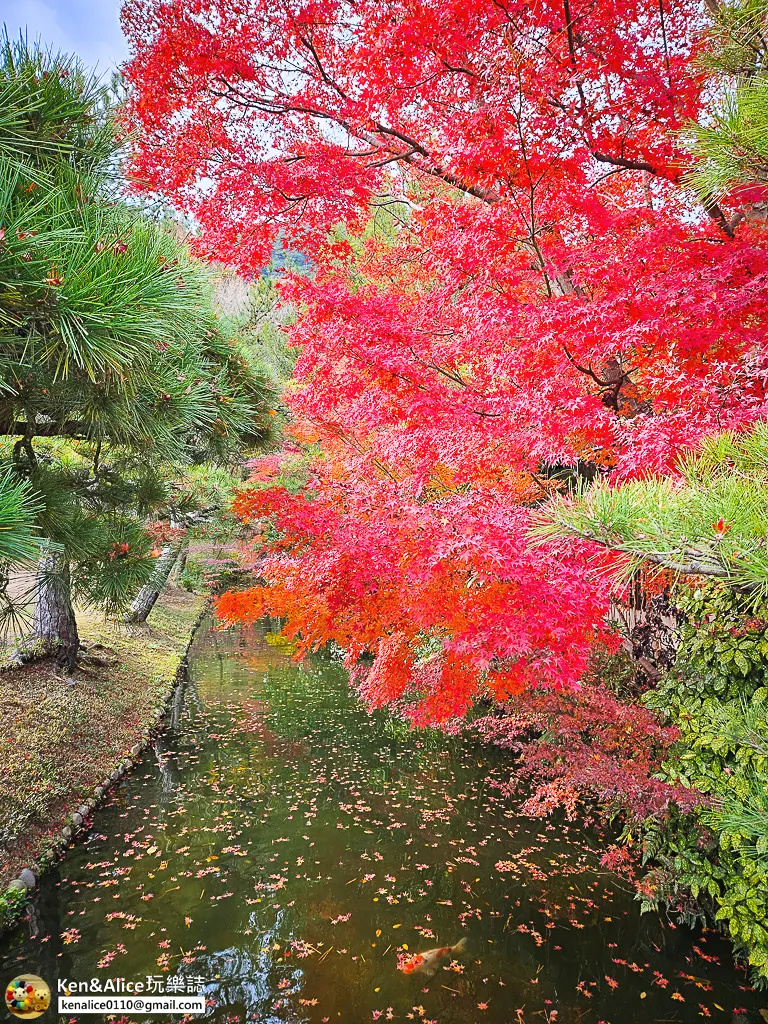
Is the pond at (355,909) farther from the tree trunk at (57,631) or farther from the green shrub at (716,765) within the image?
the tree trunk at (57,631)

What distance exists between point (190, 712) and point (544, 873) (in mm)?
5953

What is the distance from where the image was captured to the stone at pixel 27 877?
3.91 metres

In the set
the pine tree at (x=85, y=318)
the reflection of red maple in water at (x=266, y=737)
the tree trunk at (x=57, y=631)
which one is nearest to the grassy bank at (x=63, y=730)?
the tree trunk at (x=57, y=631)

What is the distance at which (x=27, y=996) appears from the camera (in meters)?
3.04

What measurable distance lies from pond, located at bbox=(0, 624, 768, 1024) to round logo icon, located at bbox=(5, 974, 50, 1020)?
73 millimetres

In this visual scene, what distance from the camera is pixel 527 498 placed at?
17.2ft

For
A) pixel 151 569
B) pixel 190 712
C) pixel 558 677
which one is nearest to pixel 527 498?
pixel 558 677

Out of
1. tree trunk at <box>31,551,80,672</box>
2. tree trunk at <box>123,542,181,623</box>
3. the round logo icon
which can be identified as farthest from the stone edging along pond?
tree trunk at <box>123,542,181,623</box>

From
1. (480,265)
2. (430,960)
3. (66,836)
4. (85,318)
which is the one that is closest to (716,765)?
(430,960)

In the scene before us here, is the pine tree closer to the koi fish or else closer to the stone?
the stone

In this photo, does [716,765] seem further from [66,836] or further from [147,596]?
[147,596]

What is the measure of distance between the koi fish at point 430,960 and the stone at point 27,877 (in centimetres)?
286

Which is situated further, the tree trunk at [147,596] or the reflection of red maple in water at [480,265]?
the tree trunk at [147,596]

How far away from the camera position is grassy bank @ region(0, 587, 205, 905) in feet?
14.4
